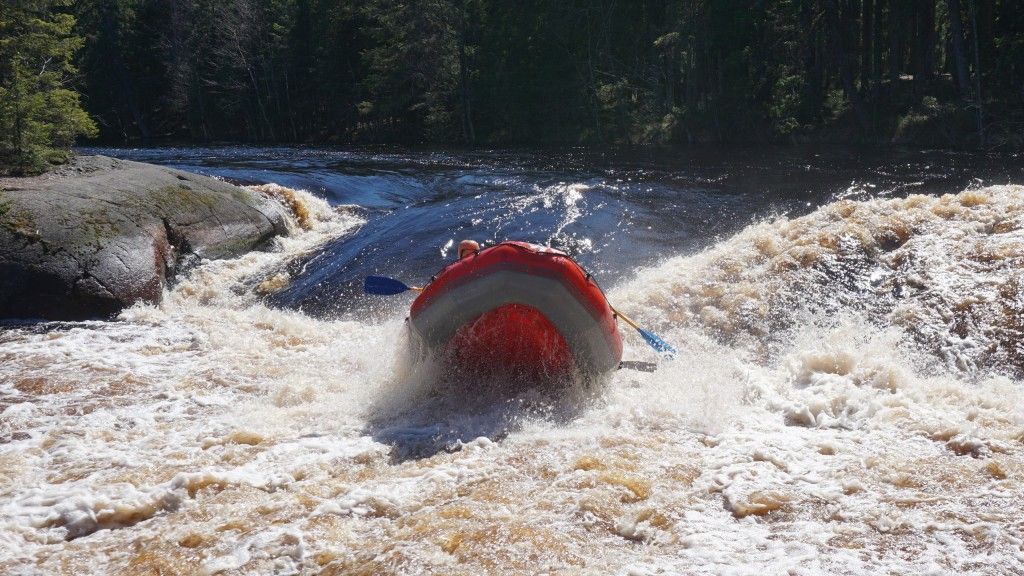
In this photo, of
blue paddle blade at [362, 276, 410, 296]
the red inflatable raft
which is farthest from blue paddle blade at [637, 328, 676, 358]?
blue paddle blade at [362, 276, 410, 296]

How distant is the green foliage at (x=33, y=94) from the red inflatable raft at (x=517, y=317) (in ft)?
21.9

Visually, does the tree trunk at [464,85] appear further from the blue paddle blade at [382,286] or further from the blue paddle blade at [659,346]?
the blue paddle blade at [659,346]

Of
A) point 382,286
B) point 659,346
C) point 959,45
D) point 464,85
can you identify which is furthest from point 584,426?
point 464,85

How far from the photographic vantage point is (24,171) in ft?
30.9

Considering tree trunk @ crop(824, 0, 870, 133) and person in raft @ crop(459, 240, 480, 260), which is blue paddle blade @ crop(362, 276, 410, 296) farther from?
tree trunk @ crop(824, 0, 870, 133)

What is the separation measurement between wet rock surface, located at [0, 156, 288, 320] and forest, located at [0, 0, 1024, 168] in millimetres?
2206

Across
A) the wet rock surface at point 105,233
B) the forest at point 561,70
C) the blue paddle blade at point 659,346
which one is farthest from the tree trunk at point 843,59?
the blue paddle blade at point 659,346

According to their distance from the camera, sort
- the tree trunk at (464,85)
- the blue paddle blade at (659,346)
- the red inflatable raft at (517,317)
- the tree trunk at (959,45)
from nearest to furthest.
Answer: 1. the red inflatable raft at (517,317)
2. the blue paddle blade at (659,346)
3. the tree trunk at (959,45)
4. the tree trunk at (464,85)

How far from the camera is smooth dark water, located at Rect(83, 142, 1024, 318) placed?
9.62 m

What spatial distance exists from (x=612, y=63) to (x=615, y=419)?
2453 centimetres

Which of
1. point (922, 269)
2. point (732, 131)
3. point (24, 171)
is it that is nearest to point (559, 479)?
point (922, 269)

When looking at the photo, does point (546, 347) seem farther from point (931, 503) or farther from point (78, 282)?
point (78, 282)

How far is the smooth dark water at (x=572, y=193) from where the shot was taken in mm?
9617

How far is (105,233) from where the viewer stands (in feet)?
27.1
